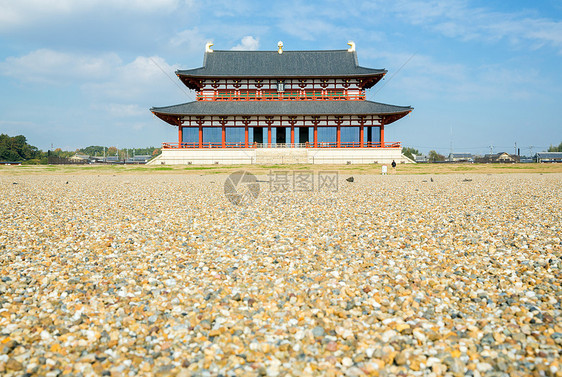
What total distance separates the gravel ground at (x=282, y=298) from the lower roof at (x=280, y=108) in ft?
117

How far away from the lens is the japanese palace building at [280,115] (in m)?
43.4

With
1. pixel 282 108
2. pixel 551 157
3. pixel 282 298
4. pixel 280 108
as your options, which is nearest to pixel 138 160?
pixel 280 108

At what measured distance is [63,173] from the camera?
32.5 metres

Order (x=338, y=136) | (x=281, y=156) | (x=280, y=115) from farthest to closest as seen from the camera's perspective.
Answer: (x=338, y=136) < (x=280, y=115) < (x=281, y=156)

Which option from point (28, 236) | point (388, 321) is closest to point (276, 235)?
point (388, 321)

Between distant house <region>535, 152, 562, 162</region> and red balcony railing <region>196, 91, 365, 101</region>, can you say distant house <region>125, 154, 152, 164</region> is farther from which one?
distant house <region>535, 152, 562, 162</region>

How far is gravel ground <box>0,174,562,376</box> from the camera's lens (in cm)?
312

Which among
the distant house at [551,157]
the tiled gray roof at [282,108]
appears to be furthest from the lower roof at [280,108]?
the distant house at [551,157]

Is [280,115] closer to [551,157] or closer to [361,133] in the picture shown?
[361,133]

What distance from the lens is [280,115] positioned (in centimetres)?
4359

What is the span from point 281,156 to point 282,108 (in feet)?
21.9

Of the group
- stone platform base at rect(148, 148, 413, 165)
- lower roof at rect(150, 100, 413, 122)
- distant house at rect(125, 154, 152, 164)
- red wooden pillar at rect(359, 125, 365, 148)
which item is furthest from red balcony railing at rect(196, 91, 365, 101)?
distant house at rect(125, 154, 152, 164)

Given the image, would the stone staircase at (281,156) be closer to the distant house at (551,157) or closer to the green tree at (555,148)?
the distant house at (551,157)

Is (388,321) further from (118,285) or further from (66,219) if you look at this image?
(66,219)
